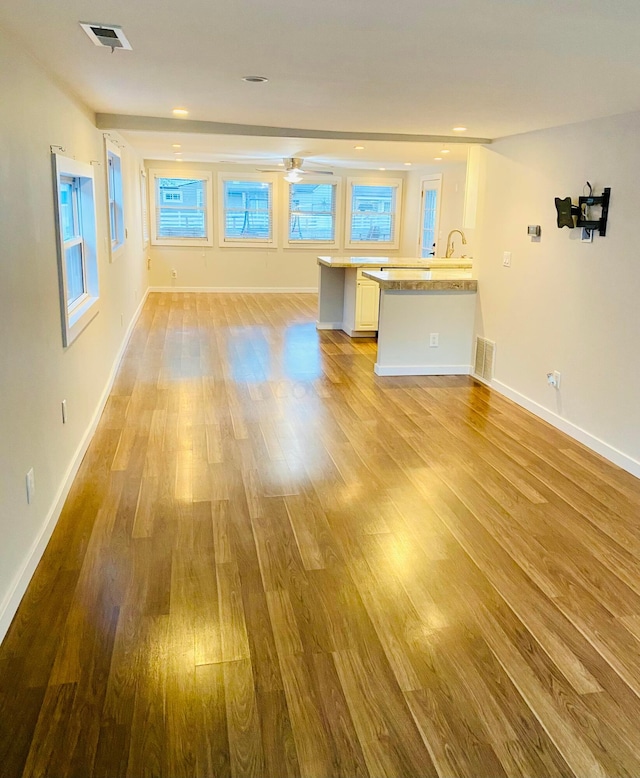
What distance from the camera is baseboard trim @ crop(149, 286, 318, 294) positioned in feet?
37.3

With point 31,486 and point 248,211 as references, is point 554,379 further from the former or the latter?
point 248,211

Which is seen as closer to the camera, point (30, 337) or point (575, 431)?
point (30, 337)

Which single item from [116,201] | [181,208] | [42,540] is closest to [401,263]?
[116,201]

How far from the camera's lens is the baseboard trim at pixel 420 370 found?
610 centimetres

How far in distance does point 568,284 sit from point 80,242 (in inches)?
138

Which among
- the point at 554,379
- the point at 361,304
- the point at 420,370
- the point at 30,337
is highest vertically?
the point at 30,337

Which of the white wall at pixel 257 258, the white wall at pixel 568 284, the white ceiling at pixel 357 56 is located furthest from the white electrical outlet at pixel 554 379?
the white wall at pixel 257 258

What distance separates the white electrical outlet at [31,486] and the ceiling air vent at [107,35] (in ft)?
5.85

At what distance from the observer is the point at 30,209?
2752 mm

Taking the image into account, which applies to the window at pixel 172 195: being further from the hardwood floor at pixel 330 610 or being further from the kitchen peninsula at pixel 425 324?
the hardwood floor at pixel 330 610

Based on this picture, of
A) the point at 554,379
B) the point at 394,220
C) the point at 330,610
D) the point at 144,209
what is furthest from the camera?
the point at 394,220

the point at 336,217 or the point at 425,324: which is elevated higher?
the point at 336,217

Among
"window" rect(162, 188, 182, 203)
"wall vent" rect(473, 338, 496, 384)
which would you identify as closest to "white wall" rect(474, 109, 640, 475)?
"wall vent" rect(473, 338, 496, 384)

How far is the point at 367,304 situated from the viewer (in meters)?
7.66
